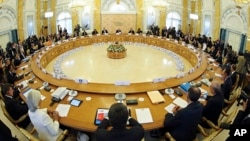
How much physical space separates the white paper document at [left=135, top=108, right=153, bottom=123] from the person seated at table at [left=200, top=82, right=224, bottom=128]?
1.07 metres

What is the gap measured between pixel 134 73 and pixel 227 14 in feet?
23.0

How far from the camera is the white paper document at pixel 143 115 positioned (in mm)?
4645

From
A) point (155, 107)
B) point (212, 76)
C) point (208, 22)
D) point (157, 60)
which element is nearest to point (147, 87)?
point (155, 107)

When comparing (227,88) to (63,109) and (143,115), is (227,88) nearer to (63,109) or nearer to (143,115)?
(143,115)

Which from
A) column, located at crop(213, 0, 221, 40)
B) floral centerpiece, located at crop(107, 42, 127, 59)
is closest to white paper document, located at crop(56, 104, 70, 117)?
floral centerpiece, located at crop(107, 42, 127, 59)

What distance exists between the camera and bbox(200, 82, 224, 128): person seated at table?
4.27 meters

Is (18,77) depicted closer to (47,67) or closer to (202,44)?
(47,67)

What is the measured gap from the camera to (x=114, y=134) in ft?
8.94

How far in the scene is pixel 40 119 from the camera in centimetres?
369

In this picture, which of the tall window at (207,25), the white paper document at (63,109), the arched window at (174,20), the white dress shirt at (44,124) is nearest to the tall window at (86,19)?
the arched window at (174,20)

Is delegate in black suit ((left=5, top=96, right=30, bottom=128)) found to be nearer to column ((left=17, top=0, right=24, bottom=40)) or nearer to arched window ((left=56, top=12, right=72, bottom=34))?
column ((left=17, top=0, right=24, bottom=40))

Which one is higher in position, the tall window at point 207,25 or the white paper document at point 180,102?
the tall window at point 207,25

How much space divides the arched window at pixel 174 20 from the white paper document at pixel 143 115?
14.1 meters

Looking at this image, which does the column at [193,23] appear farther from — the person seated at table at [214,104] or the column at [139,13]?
the person seated at table at [214,104]
